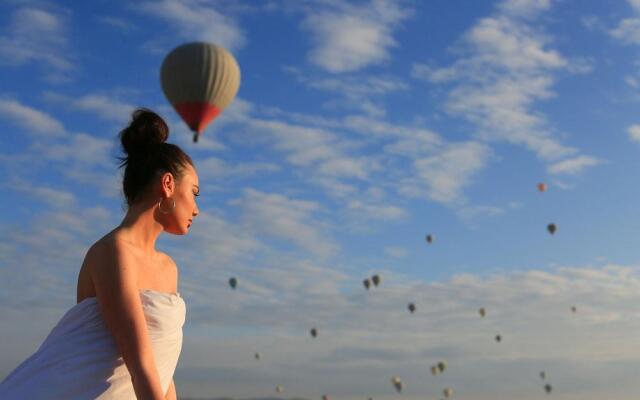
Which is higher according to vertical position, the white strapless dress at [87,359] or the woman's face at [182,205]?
the woman's face at [182,205]

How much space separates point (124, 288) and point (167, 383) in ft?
2.77

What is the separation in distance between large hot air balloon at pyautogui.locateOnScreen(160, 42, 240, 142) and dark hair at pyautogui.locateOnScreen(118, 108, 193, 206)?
41052 millimetres

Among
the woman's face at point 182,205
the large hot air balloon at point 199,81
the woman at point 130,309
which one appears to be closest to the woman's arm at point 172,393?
the woman at point 130,309

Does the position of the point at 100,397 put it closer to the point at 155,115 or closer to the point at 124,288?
the point at 124,288

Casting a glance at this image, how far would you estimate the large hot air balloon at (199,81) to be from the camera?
48188 mm

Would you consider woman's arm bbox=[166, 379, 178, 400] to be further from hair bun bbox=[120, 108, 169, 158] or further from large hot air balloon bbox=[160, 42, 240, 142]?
large hot air balloon bbox=[160, 42, 240, 142]

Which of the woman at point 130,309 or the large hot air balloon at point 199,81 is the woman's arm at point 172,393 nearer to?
the woman at point 130,309

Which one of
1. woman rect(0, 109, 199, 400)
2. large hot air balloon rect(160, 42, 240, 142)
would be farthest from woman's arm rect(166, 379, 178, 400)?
large hot air balloon rect(160, 42, 240, 142)

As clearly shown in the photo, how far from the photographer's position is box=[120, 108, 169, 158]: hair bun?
20.3ft

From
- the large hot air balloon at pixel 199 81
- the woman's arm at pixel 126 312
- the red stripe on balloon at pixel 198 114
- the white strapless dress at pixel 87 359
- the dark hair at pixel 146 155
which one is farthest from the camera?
the large hot air balloon at pixel 199 81

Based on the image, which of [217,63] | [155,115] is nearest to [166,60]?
[217,63]

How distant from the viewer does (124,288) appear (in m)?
5.56

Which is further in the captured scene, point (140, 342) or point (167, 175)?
point (167, 175)

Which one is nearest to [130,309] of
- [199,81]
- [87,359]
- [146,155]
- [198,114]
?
[87,359]
